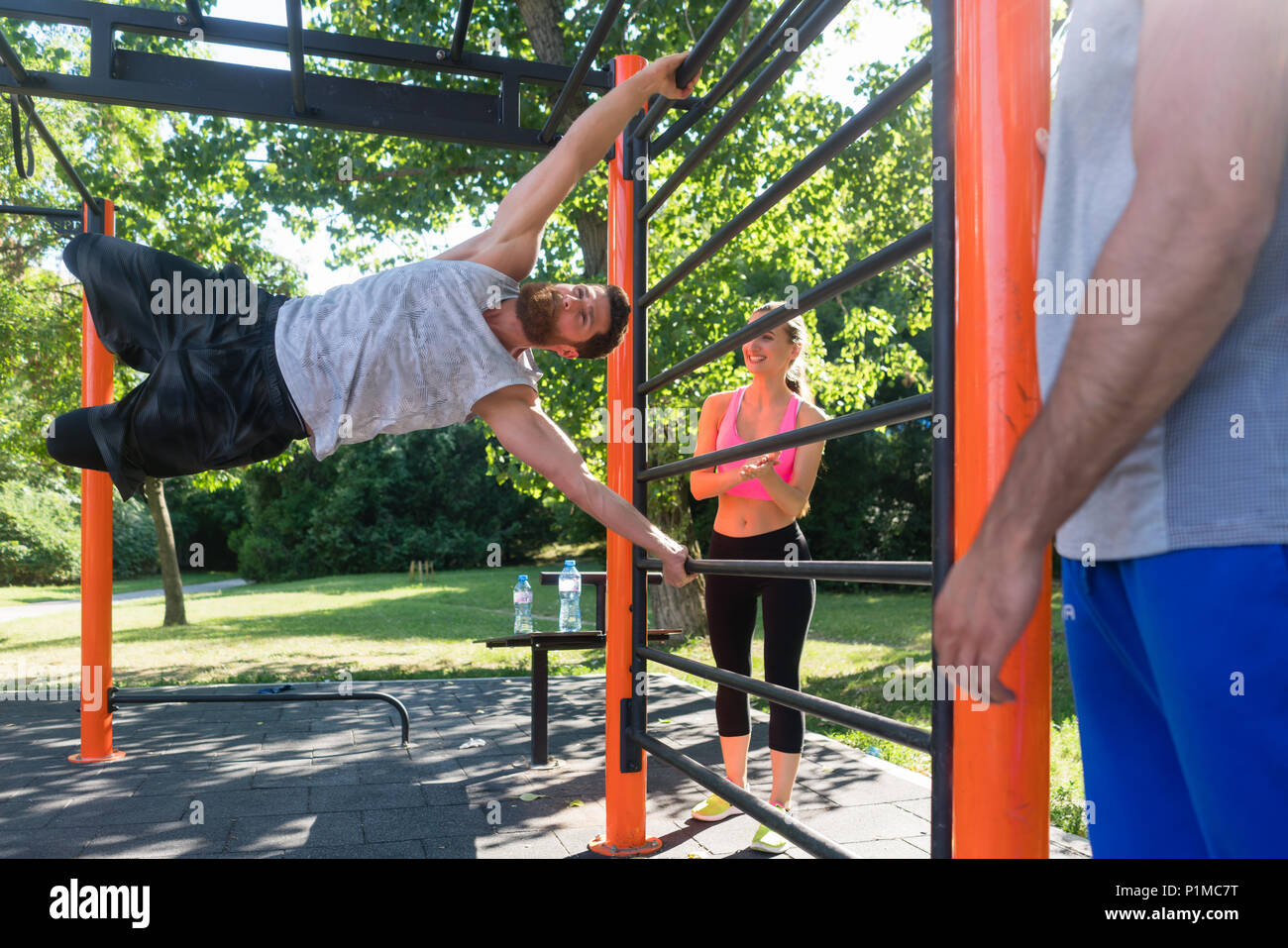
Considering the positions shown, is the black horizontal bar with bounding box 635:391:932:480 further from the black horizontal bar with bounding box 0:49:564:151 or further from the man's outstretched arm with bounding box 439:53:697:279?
the black horizontal bar with bounding box 0:49:564:151

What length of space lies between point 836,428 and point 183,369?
5.63 feet

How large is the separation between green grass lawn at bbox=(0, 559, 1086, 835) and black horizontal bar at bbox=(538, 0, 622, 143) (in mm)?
3195

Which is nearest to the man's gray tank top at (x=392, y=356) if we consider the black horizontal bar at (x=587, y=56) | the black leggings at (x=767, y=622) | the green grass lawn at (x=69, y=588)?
the black horizontal bar at (x=587, y=56)

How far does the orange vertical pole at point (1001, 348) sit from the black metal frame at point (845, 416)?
40 mm

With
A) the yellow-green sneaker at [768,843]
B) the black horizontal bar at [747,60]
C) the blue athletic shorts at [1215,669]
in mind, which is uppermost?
the black horizontal bar at [747,60]

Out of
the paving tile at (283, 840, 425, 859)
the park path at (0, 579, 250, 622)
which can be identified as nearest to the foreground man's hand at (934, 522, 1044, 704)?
the paving tile at (283, 840, 425, 859)

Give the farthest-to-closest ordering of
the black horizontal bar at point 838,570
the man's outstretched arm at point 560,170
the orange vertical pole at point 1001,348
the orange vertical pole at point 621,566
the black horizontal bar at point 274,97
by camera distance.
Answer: the orange vertical pole at point 621,566 < the black horizontal bar at point 274,97 < the man's outstretched arm at point 560,170 < the black horizontal bar at point 838,570 < the orange vertical pole at point 1001,348

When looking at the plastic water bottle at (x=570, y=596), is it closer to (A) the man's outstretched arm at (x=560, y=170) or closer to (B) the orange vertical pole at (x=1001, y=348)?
(A) the man's outstretched arm at (x=560, y=170)

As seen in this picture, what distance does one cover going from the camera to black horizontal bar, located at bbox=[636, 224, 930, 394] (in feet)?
4.51

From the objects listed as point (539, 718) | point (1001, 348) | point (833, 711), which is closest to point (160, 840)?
point (539, 718)

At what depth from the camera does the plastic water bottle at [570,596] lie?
5.99m
